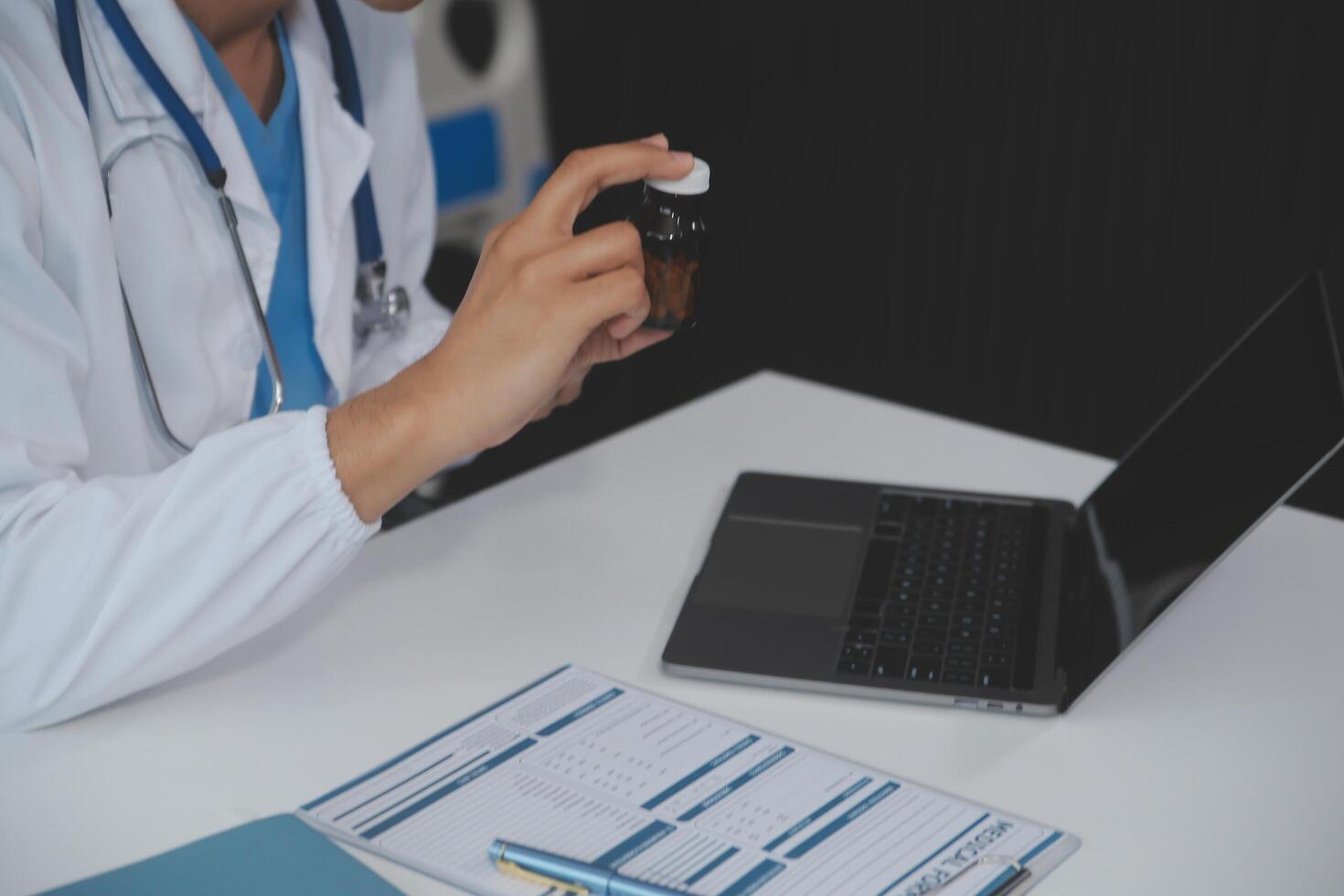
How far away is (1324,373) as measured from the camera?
97cm

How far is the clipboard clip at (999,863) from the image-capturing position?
77 cm

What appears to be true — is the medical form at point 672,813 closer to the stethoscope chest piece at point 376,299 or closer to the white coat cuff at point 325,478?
the white coat cuff at point 325,478

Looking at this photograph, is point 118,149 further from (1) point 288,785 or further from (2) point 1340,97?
(2) point 1340,97

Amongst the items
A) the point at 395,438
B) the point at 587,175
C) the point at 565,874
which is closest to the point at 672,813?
the point at 565,874

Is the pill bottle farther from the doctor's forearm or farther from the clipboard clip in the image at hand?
the clipboard clip

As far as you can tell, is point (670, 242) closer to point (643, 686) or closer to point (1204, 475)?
point (643, 686)

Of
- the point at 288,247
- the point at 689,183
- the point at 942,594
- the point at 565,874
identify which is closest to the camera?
the point at 565,874

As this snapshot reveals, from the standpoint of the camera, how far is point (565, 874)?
2.54 ft

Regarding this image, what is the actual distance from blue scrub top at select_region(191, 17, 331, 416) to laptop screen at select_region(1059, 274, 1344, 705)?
0.74 m

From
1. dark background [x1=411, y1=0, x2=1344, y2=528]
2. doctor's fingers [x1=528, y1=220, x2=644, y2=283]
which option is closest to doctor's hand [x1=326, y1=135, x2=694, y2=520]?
doctor's fingers [x1=528, y1=220, x2=644, y2=283]

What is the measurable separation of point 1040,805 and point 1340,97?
1546 millimetres

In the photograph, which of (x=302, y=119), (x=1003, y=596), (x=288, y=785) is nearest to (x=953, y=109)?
(x=302, y=119)

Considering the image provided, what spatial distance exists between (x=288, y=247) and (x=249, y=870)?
74 centimetres

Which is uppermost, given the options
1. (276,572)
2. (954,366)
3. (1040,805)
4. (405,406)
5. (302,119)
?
(302,119)
